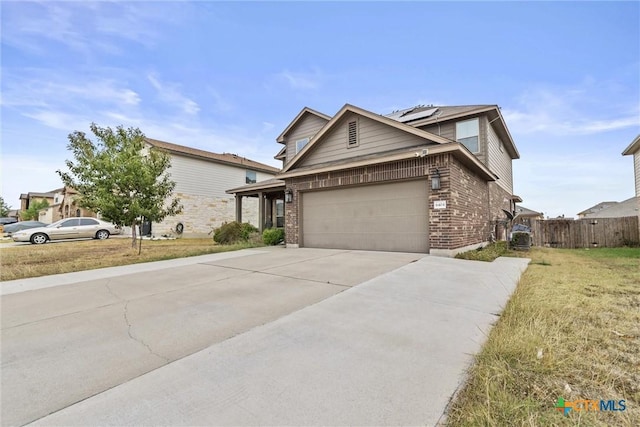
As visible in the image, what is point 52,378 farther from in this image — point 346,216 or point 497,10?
point 497,10

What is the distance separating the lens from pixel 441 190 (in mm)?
7676

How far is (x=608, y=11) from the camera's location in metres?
8.02

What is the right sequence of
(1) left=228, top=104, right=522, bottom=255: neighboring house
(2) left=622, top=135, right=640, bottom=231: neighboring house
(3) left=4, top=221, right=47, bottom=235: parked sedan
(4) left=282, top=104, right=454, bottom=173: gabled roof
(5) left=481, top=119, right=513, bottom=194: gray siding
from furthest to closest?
(3) left=4, top=221, right=47, bottom=235: parked sedan
(2) left=622, top=135, right=640, bottom=231: neighboring house
(5) left=481, top=119, right=513, bottom=194: gray siding
(4) left=282, top=104, right=454, bottom=173: gabled roof
(1) left=228, top=104, right=522, bottom=255: neighboring house

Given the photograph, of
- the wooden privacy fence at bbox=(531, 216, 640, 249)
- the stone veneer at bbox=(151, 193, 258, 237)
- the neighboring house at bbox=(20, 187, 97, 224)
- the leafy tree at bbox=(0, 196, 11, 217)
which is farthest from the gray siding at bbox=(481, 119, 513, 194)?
the leafy tree at bbox=(0, 196, 11, 217)

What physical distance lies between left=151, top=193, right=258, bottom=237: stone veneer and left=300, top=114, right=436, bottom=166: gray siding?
35.6ft

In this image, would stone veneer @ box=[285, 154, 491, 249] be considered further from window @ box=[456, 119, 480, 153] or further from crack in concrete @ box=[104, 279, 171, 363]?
crack in concrete @ box=[104, 279, 171, 363]

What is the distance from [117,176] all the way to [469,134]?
44.6 ft

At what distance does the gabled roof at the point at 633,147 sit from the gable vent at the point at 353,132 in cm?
1207

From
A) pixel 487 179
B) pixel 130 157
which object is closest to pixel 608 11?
pixel 487 179

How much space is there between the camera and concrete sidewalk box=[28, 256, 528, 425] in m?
1.65

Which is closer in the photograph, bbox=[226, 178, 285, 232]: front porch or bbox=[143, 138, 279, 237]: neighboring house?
bbox=[226, 178, 285, 232]: front porch

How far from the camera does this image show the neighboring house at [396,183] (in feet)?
25.7

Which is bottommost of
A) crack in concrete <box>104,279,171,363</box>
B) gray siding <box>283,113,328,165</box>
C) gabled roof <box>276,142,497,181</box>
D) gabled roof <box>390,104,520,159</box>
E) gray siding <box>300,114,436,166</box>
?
crack in concrete <box>104,279,171,363</box>

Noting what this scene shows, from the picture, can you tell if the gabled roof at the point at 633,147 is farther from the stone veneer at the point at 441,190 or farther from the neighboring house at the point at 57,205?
the neighboring house at the point at 57,205
